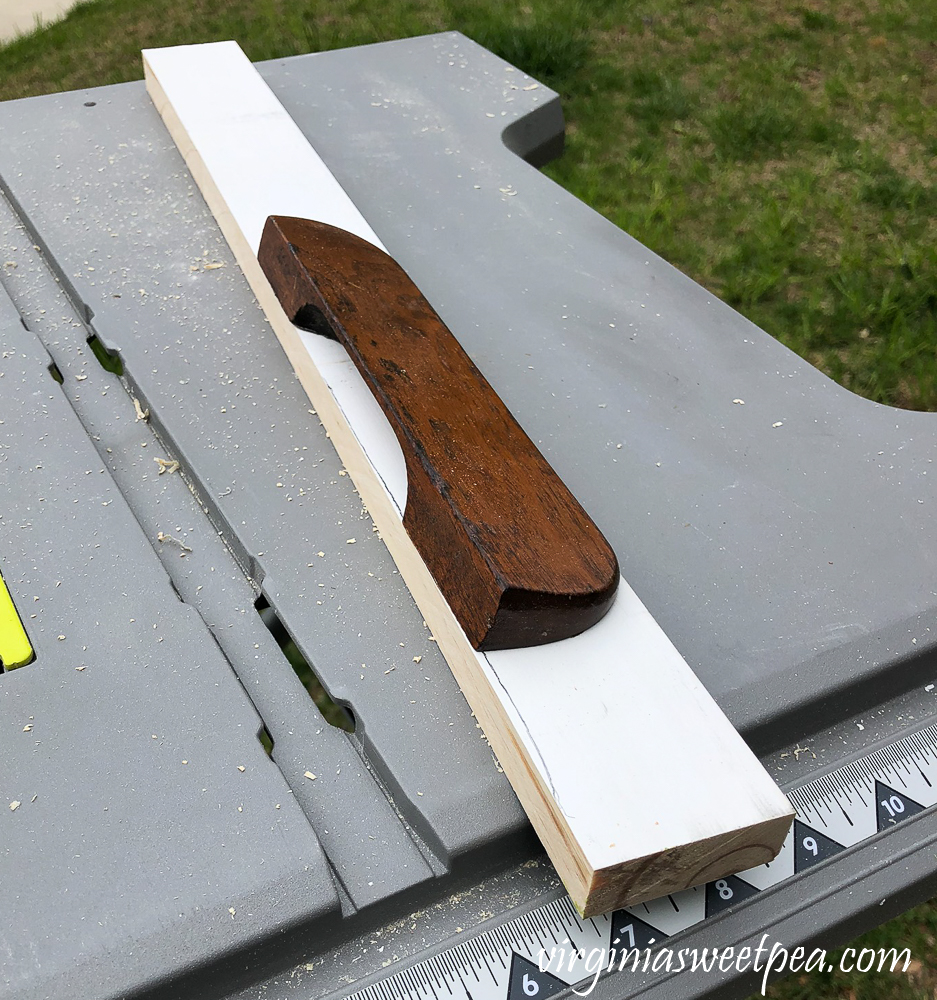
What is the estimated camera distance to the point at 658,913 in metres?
0.76

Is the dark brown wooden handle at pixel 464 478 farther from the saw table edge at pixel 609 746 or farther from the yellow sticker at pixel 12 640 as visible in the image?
the yellow sticker at pixel 12 640

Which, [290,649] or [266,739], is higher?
[266,739]

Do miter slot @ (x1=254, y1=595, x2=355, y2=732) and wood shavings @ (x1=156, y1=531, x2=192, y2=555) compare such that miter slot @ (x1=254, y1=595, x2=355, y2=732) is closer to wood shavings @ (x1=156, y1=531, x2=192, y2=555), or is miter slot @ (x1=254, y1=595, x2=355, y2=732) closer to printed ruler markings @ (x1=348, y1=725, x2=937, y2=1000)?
wood shavings @ (x1=156, y1=531, x2=192, y2=555)

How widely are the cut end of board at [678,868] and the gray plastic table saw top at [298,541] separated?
3.6 inches

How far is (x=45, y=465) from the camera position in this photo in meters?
0.98

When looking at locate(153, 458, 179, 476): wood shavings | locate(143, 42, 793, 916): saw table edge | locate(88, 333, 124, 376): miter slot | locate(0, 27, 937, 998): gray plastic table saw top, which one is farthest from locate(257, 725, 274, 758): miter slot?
locate(88, 333, 124, 376): miter slot

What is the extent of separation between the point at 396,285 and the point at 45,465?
0.40 metres

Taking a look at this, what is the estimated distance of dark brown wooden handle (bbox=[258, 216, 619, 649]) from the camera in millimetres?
765

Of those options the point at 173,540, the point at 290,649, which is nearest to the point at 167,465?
the point at 173,540

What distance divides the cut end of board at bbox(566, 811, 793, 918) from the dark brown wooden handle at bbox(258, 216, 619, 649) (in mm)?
186

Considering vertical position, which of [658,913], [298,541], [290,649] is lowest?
[290,649]

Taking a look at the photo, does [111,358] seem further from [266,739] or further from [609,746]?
[609,746]

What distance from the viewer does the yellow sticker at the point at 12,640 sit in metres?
0.82

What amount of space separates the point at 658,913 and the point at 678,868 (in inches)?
3.1
